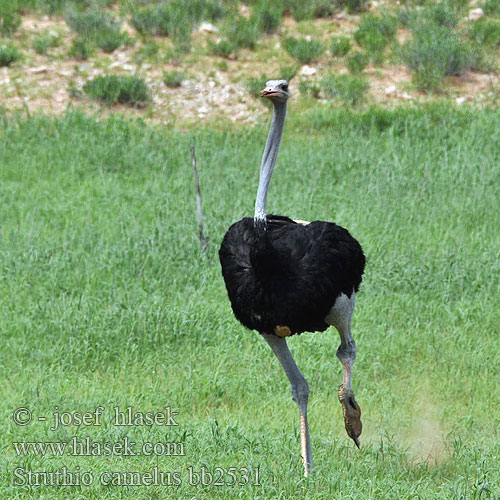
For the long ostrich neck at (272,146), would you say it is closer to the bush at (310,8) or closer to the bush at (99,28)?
the bush at (99,28)

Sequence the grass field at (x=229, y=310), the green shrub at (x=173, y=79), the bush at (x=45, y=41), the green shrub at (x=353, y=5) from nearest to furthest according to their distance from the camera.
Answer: the grass field at (x=229, y=310)
the green shrub at (x=173, y=79)
the bush at (x=45, y=41)
the green shrub at (x=353, y=5)

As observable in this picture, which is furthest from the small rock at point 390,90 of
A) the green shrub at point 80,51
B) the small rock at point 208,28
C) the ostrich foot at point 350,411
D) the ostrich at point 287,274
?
the ostrich foot at point 350,411

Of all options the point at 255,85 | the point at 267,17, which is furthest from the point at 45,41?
the point at 267,17

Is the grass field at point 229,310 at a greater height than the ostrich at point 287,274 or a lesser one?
lesser

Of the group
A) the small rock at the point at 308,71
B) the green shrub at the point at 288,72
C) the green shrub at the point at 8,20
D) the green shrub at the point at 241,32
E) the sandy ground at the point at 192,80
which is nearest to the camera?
the sandy ground at the point at 192,80

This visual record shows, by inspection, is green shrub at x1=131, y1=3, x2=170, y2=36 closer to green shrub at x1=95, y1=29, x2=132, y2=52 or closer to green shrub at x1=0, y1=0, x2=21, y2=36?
green shrub at x1=95, y1=29, x2=132, y2=52

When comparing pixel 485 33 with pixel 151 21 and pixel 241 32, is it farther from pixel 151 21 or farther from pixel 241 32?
pixel 151 21

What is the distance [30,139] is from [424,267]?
16.5 ft

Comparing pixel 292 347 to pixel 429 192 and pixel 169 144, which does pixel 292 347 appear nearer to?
pixel 429 192

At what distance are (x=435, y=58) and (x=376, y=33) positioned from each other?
53.1 inches

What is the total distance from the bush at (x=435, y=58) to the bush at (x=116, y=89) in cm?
354

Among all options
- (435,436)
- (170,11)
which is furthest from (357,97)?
(435,436)

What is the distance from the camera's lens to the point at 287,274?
5.03 meters

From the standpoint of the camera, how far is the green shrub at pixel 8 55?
13.9 m
